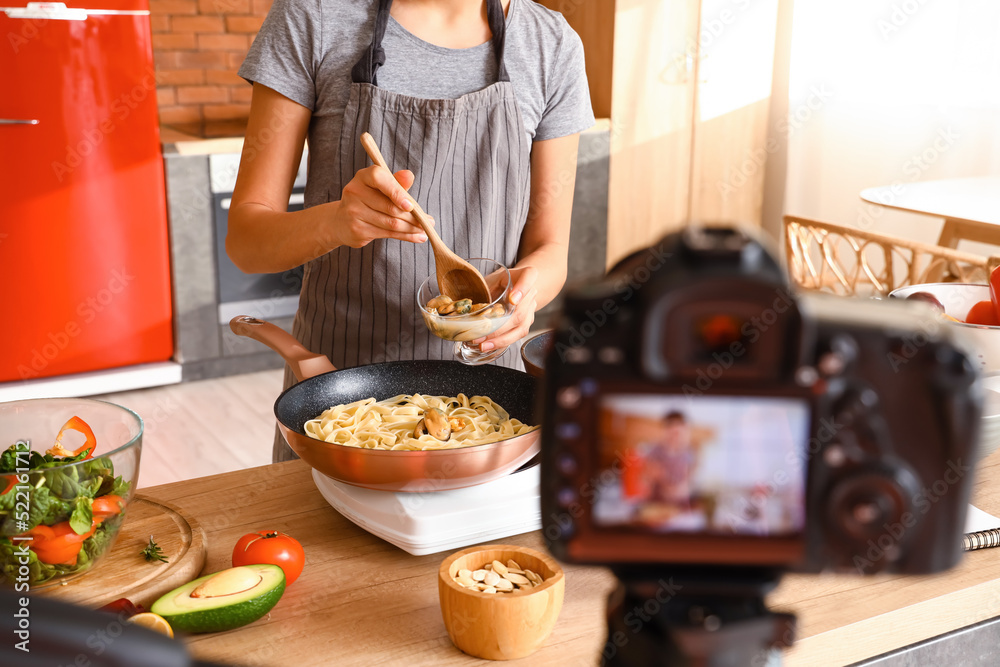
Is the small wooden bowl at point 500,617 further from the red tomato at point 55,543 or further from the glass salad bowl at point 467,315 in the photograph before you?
the glass salad bowl at point 467,315

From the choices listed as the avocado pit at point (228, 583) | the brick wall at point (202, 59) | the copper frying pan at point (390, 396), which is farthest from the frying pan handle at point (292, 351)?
the brick wall at point (202, 59)

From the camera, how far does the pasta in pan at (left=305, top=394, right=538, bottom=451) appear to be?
103 centimetres

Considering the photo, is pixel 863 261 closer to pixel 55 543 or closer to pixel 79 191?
pixel 55 543

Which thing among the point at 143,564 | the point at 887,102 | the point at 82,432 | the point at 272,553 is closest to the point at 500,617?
the point at 272,553

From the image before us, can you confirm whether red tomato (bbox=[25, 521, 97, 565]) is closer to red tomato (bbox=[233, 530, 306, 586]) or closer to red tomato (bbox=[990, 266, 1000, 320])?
red tomato (bbox=[233, 530, 306, 586])

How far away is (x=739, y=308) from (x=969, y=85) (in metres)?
4.03

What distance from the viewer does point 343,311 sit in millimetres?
1493

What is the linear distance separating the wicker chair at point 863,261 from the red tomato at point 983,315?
3.96ft

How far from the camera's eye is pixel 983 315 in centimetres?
113

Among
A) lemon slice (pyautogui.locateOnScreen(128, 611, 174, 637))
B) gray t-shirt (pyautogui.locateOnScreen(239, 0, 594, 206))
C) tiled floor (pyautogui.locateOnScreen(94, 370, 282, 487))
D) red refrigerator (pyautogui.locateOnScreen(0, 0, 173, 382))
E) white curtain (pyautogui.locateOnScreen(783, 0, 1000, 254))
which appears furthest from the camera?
white curtain (pyautogui.locateOnScreen(783, 0, 1000, 254))

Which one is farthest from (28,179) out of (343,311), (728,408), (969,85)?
(969,85)

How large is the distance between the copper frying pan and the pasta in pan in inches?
0.8

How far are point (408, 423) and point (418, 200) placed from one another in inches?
20.5

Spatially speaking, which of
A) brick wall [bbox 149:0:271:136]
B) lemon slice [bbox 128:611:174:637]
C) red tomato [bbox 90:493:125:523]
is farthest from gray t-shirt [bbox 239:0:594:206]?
brick wall [bbox 149:0:271:136]
